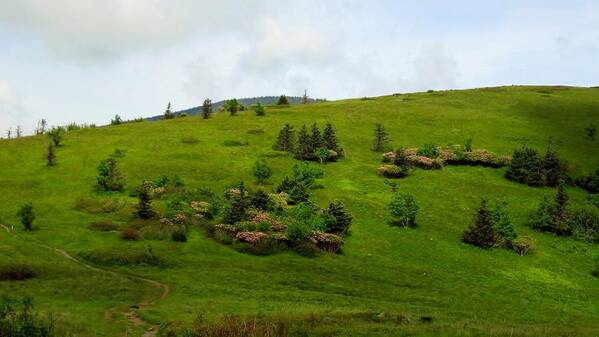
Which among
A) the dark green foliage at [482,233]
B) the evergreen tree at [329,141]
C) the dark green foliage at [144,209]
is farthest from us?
the evergreen tree at [329,141]

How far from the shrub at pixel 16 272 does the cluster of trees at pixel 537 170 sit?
66.5 m

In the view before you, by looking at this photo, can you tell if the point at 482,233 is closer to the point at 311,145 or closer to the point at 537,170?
the point at 537,170

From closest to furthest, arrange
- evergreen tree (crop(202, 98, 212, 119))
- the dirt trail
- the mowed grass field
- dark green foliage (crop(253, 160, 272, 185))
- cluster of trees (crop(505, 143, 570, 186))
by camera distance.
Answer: the dirt trail < the mowed grass field < dark green foliage (crop(253, 160, 272, 185)) < cluster of trees (crop(505, 143, 570, 186)) < evergreen tree (crop(202, 98, 212, 119))

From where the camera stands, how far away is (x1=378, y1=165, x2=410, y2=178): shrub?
8319 centimetres

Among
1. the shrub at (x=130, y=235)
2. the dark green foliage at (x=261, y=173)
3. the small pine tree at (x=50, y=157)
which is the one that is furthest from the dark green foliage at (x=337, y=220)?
the small pine tree at (x=50, y=157)

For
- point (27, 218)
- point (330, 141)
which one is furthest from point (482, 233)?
point (27, 218)

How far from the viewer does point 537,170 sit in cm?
8406

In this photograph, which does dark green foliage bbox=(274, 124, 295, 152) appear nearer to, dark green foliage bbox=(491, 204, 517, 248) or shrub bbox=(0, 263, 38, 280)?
dark green foliage bbox=(491, 204, 517, 248)

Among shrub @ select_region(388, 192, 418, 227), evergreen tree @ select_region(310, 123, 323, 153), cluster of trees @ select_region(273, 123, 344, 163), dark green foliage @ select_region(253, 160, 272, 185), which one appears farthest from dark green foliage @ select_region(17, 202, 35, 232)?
evergreen tree @ select_region(310, 123, 323, 153)

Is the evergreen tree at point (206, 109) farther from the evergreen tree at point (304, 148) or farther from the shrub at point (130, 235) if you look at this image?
the shrub at point (130, 235)

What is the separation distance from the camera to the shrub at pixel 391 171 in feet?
273

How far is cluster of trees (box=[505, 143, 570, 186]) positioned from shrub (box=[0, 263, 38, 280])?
6649cm

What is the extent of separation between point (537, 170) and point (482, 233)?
28212 mm

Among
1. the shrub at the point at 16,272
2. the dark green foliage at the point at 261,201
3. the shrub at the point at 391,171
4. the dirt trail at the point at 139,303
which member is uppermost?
the shrub at the point at 391,171
